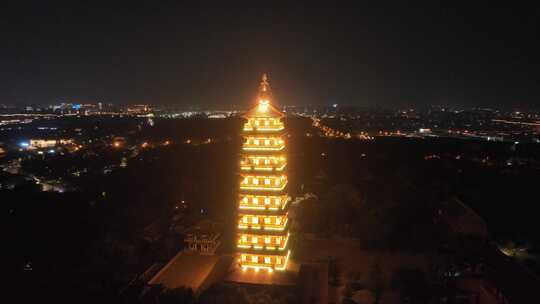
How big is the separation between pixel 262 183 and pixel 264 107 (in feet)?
8.13

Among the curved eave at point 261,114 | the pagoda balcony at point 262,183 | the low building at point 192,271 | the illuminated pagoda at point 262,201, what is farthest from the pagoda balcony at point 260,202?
the curved eave at point 261,114

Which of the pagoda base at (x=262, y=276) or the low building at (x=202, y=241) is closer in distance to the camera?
the pagoda base at (x=262, y=276)

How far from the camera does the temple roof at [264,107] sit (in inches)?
525

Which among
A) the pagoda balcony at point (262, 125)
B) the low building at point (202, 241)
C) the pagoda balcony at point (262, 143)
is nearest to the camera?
the pagoda balcony at point (262, 143)

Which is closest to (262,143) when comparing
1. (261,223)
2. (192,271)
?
(261,223)

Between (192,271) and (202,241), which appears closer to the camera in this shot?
(192,271)

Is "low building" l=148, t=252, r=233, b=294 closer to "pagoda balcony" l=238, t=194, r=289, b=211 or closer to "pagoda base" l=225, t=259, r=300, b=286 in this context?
"pagoda base" l=225, t=259, r=300, b=286

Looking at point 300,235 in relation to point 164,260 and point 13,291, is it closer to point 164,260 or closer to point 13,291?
point 164,260

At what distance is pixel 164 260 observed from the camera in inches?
554

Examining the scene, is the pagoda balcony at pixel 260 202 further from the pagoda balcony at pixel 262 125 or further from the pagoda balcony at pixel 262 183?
the pagoda balcony at pixel 262 125

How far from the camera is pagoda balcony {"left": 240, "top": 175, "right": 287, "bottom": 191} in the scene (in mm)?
13055

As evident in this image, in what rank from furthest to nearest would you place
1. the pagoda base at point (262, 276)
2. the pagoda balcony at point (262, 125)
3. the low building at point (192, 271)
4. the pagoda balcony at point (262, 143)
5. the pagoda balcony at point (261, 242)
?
the pagoda balcony at point (262, 125)
the pagoda balcony at point (262, 143)
the pagoda balcony at point (261, 242)
the pagoda base at point (262, 276)
the low building at point (192, 271)

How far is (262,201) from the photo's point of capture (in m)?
13.1

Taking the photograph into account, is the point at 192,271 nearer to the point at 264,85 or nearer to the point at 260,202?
the point at 260,202
